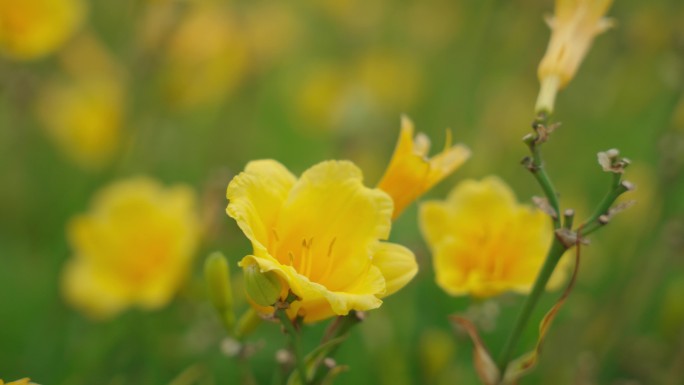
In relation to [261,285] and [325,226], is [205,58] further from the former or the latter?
[261,285]

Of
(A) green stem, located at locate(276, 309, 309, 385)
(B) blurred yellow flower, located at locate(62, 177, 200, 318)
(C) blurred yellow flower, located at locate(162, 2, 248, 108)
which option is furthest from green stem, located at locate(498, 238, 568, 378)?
(C) blurred yellow flower, located at locate(162, 2, 248, 108)

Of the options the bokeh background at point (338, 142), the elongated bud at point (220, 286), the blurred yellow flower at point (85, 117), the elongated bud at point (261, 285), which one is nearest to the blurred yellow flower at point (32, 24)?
the bokeh background at point (338, 142)

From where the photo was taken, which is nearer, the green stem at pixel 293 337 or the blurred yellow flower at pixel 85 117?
the green stem at pixel 293 337

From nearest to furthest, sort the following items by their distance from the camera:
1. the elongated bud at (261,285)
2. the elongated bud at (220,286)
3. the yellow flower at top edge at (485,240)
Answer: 1. the elongated bud at (261,285)
2. the elongated bud at (220,286)
3. the yellow flower at top edge at (485,240)

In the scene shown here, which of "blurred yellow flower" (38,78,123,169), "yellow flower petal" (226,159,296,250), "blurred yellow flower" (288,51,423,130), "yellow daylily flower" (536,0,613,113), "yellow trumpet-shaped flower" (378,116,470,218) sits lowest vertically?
"blurred yellow flower" (38,78,123,169)

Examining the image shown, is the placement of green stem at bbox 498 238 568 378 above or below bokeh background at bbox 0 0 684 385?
above

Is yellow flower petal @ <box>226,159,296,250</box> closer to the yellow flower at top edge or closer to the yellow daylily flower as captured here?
the yellow flower at top edge

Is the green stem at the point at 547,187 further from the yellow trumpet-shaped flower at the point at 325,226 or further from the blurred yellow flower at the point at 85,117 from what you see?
the blurred yellow flower at the point at 85,117
